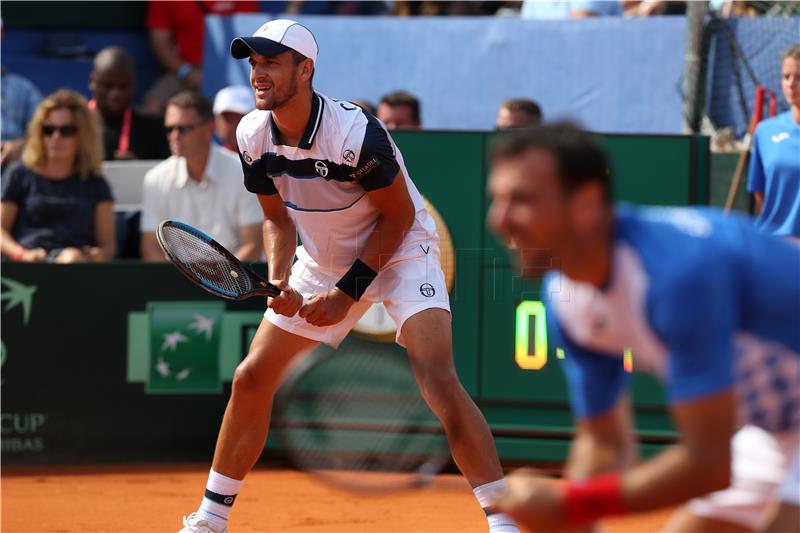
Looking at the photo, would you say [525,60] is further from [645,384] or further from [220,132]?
[645,384]

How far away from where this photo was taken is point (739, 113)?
812cm

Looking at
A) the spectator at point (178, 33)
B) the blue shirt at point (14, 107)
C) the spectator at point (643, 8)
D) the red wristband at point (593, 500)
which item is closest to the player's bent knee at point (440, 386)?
the red wristband at point (593, 500)

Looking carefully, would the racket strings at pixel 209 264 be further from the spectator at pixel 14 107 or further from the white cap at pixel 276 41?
the spectator at pixel 14 107

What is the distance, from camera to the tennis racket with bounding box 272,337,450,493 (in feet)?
13.6

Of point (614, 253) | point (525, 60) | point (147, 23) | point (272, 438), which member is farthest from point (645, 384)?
point (147, 23)

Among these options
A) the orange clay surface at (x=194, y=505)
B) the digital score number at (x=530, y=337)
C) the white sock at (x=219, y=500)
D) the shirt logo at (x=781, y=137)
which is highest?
the shirt logo at (x=781, y=137)

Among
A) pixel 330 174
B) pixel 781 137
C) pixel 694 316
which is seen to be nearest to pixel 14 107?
pixel 330 174

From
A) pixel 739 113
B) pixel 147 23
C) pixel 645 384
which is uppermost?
pixel 147 23

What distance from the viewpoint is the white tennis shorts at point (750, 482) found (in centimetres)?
296

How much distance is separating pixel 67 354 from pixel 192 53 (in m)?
3.38

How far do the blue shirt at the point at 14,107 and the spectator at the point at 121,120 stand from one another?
22.6 inches

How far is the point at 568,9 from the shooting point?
29.3 ft

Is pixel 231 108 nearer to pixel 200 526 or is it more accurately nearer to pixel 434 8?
pixel 434 8

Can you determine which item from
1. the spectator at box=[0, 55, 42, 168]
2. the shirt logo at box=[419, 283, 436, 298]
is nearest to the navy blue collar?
the shirt logo at box=[419, 283, 436, 298]
